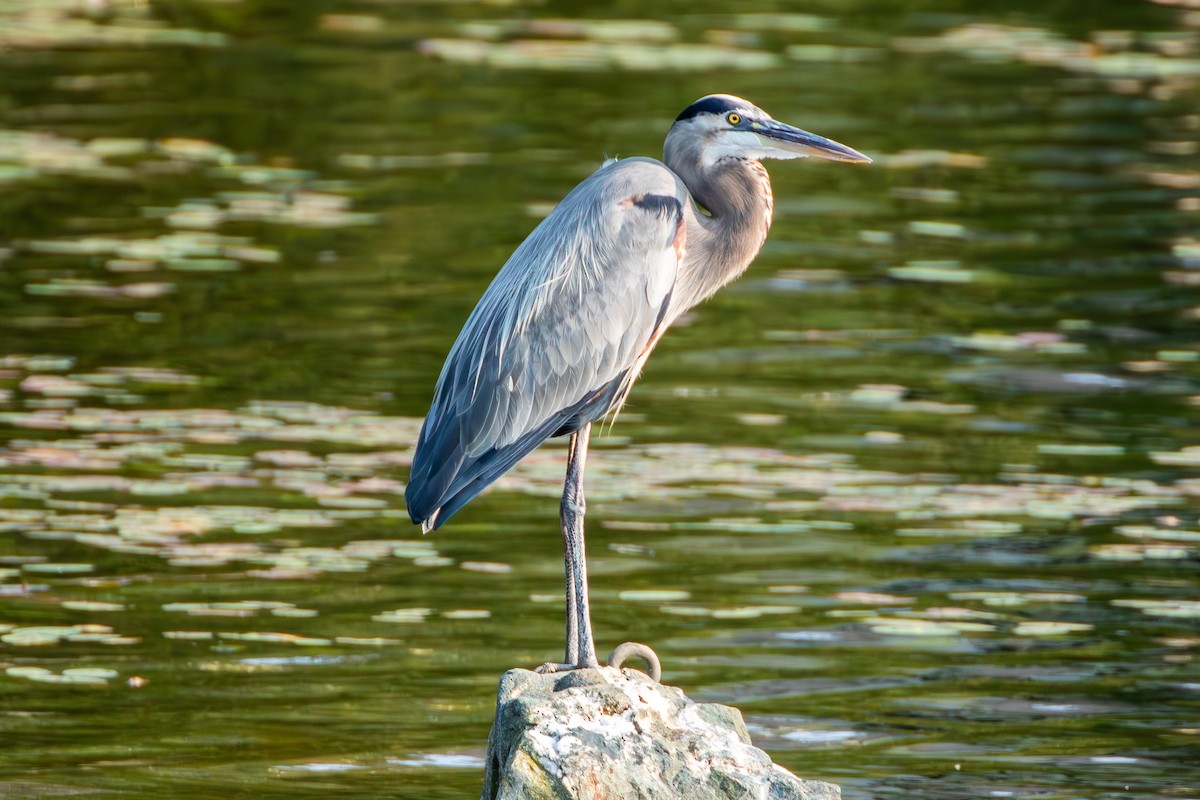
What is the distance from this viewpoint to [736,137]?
724 cm

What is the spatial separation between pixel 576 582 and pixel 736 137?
5.28 ft

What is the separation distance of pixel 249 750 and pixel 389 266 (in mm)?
6771

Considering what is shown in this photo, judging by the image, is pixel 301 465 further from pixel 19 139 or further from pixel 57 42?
pixel 57 42

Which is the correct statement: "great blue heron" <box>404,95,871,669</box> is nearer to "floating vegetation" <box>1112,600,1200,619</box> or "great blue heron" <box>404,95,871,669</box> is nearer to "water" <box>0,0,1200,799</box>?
"water" <box>0,0,1200,799</box>

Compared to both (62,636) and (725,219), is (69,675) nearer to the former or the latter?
(62,636)

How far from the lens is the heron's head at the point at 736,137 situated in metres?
7.21

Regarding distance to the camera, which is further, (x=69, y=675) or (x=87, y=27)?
(x=87, y=27)

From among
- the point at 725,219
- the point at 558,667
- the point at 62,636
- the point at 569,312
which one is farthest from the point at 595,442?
the point at 558,667

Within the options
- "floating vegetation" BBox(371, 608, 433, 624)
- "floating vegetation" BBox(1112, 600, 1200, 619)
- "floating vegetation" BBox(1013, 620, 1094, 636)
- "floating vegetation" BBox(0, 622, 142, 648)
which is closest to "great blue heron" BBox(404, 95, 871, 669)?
"floating vegetation" BBox(371, 608, 433, 624)

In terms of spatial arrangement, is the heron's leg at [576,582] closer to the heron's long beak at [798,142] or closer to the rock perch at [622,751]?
the rock perch at [622,751]

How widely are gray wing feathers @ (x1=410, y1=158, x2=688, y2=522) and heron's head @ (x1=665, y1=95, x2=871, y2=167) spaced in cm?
15

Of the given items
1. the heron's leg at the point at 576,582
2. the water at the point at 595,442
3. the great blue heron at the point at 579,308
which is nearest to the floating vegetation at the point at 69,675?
the water at the point at 595,442

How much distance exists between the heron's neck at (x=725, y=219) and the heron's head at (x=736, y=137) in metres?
0.06

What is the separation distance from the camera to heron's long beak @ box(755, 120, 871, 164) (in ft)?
23.7
